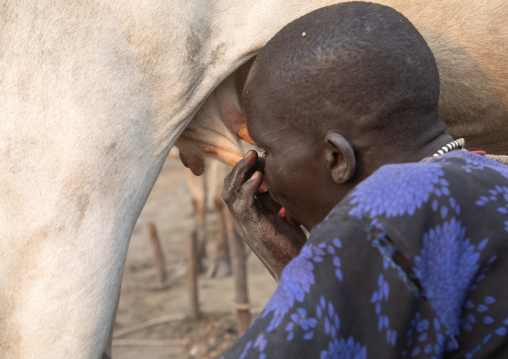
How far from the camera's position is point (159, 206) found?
8391mm

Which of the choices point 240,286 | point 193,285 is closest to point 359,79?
point 240,286

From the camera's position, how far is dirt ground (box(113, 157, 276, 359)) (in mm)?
4312

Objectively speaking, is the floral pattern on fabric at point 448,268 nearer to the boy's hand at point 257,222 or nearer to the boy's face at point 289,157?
the boy's face at point 289,157

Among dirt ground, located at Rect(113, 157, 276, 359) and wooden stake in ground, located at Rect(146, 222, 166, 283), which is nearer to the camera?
dirt ground, located at Rect(113, 157, 276, 359)

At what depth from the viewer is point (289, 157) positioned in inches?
48.9

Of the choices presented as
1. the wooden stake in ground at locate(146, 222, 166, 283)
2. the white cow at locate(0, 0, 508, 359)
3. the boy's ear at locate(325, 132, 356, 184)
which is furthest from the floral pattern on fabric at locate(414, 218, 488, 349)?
the wooden stake in ground at locate(146, 222, 166, 283)

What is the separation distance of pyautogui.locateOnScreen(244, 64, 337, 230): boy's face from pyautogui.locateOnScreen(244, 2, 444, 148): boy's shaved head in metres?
0.03

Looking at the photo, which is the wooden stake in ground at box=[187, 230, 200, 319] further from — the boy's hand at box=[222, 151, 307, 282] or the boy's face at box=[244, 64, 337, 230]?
the boy's face at box=[244, 64, 337, 230]

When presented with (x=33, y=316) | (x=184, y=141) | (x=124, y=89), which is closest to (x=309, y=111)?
(x=124, y=89)

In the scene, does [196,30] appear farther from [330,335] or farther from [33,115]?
[330,335]

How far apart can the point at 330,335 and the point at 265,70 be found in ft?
1.83

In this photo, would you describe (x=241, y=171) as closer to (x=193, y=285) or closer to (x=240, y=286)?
(x=240, y=286)

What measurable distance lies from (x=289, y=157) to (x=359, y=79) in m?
0.20

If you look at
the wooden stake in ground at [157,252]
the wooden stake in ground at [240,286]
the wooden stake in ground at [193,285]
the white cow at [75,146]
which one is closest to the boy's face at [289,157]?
the white cow at [75,146]
